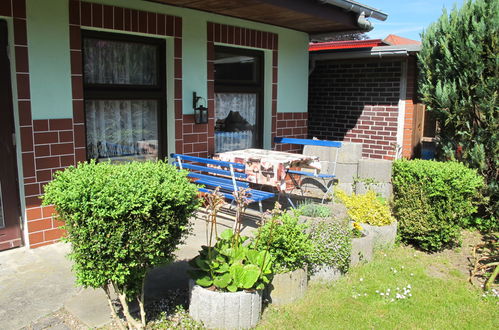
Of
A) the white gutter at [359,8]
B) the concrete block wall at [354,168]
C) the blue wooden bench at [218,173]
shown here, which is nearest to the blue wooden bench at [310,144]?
the concrete block wall at [354,168]

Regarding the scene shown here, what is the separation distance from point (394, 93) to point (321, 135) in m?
1.75

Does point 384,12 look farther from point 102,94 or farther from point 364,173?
point 102,94

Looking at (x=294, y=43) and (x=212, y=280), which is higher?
(x=294, y=43)

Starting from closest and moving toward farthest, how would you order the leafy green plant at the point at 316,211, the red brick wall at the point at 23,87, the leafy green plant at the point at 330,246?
the leafy green plant at the point at 330,246 → the red brick wall at the point at 23,87 → the leafy green plant at the point at 316,211

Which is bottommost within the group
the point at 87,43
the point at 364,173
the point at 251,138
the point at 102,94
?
the point at 364,173

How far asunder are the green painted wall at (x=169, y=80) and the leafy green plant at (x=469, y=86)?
Answer: 226cm

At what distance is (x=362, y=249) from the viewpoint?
15.7 feet

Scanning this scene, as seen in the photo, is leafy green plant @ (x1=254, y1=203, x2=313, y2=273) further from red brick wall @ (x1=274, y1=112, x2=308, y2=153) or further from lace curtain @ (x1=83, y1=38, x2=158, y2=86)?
red brick wall @ (x1=274, y1=112, x2=308, y2=153)

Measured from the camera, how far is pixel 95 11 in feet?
17.0

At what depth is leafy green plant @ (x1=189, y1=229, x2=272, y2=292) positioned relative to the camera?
340 cm

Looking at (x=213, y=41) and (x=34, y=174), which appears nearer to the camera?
(x=34, y=174)

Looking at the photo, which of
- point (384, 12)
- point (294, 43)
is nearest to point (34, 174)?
point (294, 43)

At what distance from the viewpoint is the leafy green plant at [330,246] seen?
427 centimetres

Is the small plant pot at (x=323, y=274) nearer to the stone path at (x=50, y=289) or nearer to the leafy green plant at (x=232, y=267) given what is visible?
the leafy green plant at (x=232, y=267)
